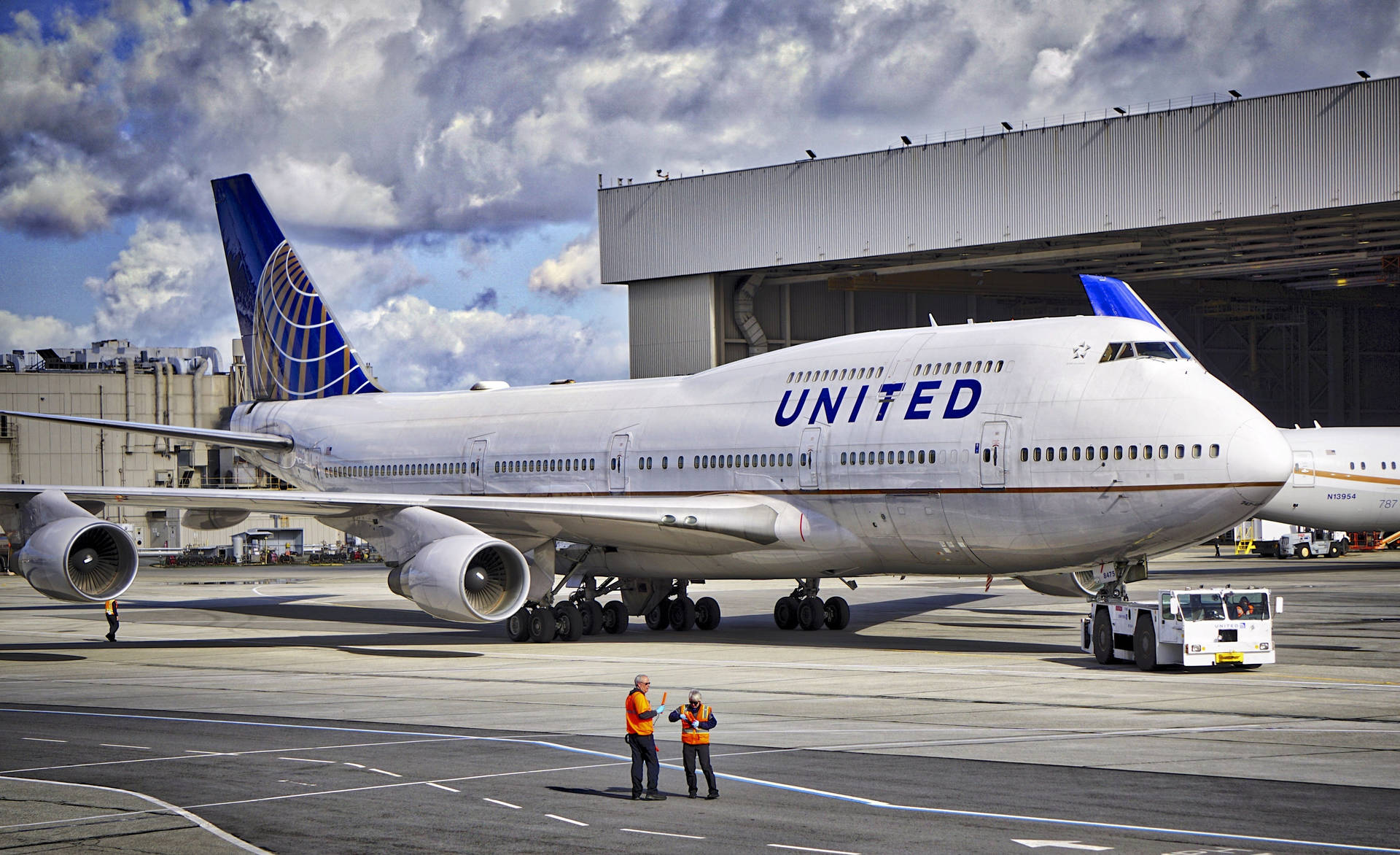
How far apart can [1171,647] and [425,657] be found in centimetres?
1403

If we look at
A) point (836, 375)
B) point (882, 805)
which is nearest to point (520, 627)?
point (836, 375)

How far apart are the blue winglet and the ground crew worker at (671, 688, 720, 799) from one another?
4454 cm

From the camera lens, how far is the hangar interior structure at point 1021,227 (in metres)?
53.3

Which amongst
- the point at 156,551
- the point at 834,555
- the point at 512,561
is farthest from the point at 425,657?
the point at 156,551

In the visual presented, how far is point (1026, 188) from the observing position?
58625 mm

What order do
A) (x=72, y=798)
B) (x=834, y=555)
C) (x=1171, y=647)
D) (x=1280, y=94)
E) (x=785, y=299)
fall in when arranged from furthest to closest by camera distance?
(x=785, y=299) < (x=1280, y=94) < (x=834, y=555) < (x=1171, y=647) < (x=72, y=798)

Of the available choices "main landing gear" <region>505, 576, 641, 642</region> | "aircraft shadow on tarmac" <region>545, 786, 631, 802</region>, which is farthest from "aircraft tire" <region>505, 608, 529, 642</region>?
Result: "aircraft shadow on tarmac" <region>545, 786, 631, 802</region>

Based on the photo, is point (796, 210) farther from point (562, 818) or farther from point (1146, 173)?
point (562, 818)

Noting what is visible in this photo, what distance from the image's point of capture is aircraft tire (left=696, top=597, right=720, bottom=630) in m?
34.0

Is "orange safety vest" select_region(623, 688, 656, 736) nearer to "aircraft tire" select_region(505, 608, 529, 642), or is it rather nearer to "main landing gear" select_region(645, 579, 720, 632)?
"aircraft tire" select_region(505, 608, 529, 642)

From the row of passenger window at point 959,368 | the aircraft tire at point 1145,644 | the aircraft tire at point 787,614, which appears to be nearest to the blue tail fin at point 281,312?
the aircraft tire at point 787,614

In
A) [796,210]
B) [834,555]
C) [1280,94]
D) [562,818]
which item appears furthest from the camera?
[796,210]

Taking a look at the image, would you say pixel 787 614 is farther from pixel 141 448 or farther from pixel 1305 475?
pixel 141 448

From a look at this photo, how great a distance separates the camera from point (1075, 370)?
2478 centimetres
